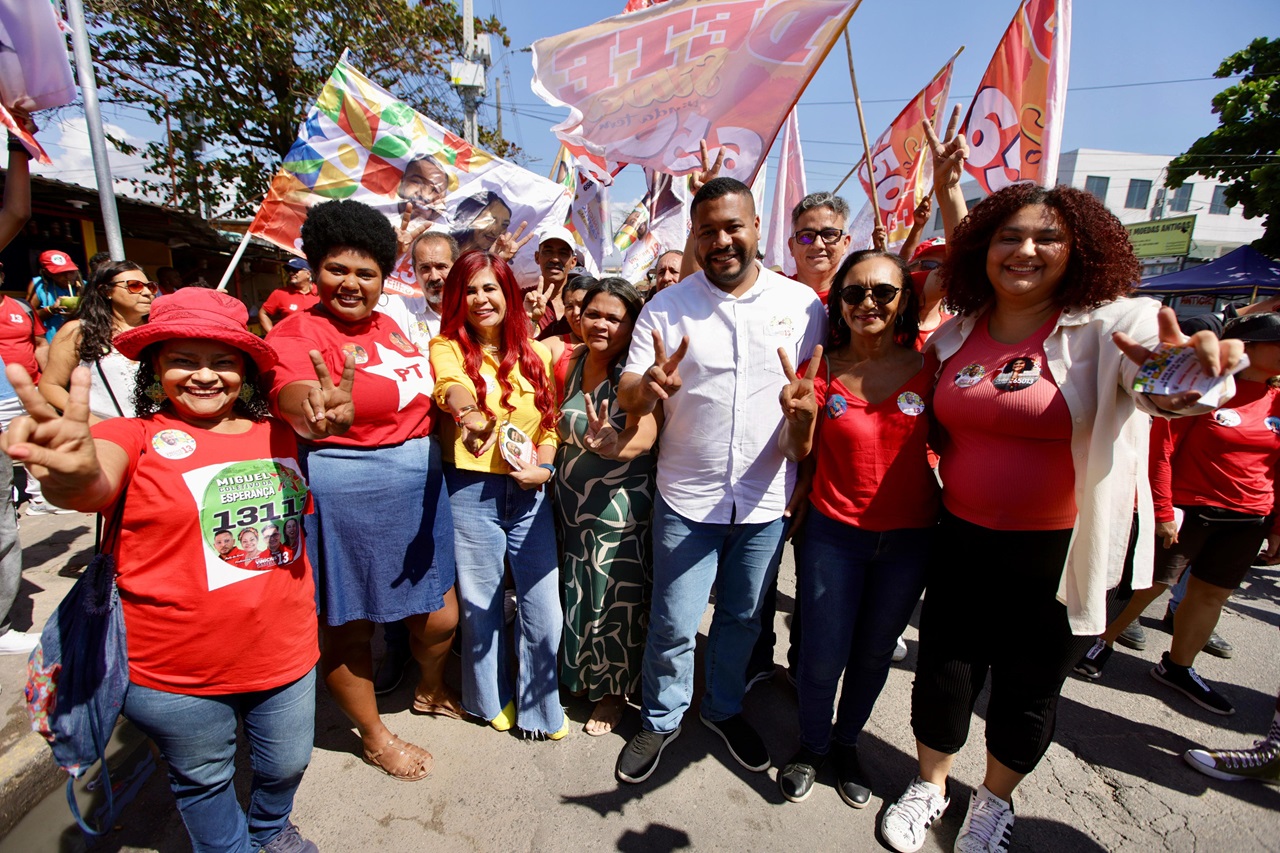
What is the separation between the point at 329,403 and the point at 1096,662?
381cm

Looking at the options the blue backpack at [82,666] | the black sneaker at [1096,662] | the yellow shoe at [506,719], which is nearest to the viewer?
the blue backpack at [82,666]

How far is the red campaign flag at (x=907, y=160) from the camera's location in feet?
13.7

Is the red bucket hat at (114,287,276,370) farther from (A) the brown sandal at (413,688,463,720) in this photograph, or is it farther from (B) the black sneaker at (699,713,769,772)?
(B) the black sneaker at (699,713,769,772)

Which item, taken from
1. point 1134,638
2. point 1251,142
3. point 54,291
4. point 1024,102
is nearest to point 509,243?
point 1024,102

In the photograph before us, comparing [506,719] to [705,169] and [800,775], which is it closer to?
[800,775]

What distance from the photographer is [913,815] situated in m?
2.11

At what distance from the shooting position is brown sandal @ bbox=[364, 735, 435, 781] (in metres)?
2.28

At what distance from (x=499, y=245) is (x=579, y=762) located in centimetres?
317

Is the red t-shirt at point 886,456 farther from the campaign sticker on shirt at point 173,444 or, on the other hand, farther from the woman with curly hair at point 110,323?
the woman with curly hair at point 110,323

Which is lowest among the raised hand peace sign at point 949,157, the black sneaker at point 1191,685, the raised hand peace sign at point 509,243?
the black sneaker at point 1191,685

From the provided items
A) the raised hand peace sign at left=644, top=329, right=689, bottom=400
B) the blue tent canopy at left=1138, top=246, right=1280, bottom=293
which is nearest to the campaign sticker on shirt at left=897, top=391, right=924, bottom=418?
the raised hand peace sign at left=644, top=329, right=689, bottom=400

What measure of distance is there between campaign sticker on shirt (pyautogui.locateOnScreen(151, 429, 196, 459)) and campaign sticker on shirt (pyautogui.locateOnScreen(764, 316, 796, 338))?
1741 mm

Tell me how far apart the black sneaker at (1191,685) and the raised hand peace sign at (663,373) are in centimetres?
312

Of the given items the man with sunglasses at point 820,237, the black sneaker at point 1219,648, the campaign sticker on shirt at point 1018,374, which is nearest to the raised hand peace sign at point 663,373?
the campaign sticker on shirt at point 1018,374
